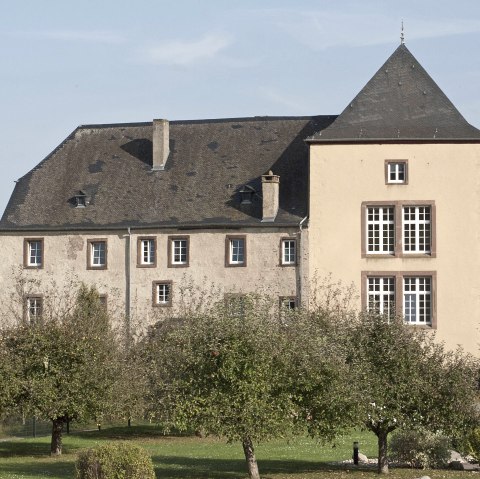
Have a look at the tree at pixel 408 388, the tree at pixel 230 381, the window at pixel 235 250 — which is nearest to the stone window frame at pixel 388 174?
the window at pixel 235 250

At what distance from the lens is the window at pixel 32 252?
6194 cm

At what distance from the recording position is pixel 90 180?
63.7 meters

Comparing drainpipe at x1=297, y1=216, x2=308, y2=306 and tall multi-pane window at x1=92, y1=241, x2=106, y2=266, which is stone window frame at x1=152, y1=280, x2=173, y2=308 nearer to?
tall multi-pane window at x1=92, y1=241, x2=106, y2=266

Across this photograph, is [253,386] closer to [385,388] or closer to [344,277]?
[385,388]

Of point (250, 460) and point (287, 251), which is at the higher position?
point (287, 251)

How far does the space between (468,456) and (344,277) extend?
24.7 metres

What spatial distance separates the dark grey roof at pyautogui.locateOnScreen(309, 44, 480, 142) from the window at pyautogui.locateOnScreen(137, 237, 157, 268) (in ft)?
28.1

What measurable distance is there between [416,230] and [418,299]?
9.64 ft

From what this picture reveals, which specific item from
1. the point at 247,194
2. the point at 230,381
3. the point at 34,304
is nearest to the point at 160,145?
the point at 247,194

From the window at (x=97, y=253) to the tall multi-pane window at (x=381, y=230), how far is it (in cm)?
1193

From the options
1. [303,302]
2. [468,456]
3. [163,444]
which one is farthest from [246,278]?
[468,456]

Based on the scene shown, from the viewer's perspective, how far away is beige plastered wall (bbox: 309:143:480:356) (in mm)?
57969

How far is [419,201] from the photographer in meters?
58.2

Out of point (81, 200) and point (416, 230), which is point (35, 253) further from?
point (416, 230)
